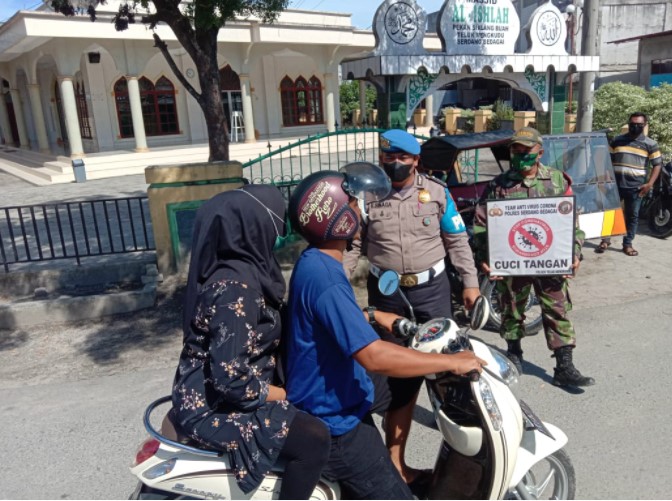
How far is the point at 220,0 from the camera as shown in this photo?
5.81 metres

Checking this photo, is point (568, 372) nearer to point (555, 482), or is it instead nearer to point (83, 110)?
point (555, 482)

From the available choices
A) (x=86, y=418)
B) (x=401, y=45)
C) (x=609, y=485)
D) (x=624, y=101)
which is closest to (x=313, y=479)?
(x=609, y=485)

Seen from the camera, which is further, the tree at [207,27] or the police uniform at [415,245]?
→ the tree at [207,27]

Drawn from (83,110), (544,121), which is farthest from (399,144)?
(83,110)

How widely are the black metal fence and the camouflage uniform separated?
12.7ft

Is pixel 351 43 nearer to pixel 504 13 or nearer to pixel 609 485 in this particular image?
pixel 504 13

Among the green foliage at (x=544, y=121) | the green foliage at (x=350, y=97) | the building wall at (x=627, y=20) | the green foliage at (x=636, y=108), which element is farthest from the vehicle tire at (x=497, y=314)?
the building wall at (x=627, y=20)

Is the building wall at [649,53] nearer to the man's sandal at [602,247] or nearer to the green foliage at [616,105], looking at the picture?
the green foliage at [616,105]

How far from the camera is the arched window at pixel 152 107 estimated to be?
1974cm

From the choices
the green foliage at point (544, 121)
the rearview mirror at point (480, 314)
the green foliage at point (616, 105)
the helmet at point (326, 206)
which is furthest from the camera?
the green foliage at point (616, 105)

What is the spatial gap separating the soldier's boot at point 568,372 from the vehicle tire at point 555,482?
1.24 m

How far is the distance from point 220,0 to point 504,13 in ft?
12.5

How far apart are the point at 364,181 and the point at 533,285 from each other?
238 centimetres

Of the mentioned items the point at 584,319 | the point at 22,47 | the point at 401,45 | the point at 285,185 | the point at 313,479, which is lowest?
the point at 584,319
